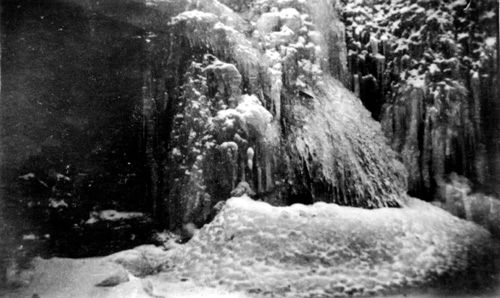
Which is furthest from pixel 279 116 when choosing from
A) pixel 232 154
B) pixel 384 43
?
pixel 384 43

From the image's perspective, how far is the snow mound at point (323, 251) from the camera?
6367 millimetres

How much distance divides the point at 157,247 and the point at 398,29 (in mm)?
6602

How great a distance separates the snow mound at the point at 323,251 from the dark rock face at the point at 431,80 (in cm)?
134

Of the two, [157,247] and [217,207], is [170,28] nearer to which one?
[217,207]

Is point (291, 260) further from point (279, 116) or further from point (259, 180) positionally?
point (279, 116)

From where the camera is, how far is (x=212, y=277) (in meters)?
6.31

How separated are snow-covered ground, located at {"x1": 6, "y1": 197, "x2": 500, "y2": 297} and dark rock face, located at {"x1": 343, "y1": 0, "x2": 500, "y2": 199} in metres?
1.42

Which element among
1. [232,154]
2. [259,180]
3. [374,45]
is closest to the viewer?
[232,154]

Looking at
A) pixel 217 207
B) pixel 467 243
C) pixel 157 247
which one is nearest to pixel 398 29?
pixel 467 243

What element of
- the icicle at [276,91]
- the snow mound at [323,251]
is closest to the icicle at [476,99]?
the snow mound at [323,251]

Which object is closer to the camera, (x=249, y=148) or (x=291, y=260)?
(x=291, y=260)

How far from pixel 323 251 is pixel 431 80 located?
14.1ft

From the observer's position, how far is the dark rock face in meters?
8.12

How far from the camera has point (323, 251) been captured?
6781mm
